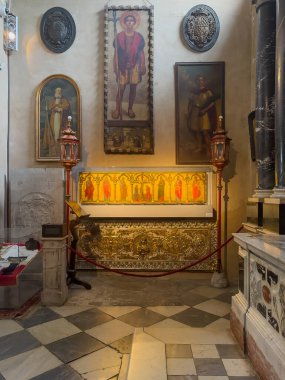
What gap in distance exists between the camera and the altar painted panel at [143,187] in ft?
18.8

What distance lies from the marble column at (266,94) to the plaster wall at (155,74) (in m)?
1.44

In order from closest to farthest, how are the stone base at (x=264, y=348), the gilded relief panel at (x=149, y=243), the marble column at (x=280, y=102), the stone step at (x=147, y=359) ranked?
the stone base at (x=264, y=348) < the stone step at (x=147, y=359) < the marble column at (x=280, y=102) < the gilded relief panel at (x=149, y=243)

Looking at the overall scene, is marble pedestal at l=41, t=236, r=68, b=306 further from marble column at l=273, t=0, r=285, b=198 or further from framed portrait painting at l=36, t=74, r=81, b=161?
marble column at l=273, t=0, r=285, b=198

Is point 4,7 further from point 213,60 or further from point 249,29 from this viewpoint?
point 249,29

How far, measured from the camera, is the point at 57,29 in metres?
5.88

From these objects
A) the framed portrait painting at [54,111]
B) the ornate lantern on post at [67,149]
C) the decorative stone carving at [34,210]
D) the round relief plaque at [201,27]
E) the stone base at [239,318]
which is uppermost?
the round relief plaque at [201,27]

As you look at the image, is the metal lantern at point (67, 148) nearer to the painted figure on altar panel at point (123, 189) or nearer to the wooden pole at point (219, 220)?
the painted figure on altar panel at point (123, 189)

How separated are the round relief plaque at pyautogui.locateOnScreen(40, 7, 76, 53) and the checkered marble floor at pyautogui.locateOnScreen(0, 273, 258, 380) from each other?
5024 mm

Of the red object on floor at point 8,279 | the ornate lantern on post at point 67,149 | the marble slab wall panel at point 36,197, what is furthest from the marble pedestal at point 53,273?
the marble slab wall panel at point 36,197

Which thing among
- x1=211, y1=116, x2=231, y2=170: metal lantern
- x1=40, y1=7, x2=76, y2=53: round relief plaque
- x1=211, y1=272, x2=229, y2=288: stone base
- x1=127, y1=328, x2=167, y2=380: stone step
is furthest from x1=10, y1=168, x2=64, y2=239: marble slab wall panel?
x1=127, y1=328, x2=167, y2=380: stone step

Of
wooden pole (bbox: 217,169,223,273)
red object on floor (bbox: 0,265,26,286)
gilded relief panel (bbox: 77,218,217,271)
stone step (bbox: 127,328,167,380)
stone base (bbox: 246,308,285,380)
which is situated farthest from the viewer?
gilded relief panel (bbox: 77,218,217,271)

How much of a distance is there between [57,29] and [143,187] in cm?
380

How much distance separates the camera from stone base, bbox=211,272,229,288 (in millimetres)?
5070

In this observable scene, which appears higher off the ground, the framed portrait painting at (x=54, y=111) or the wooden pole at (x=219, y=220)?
the framed portrait painting at (x=54, y=111)
